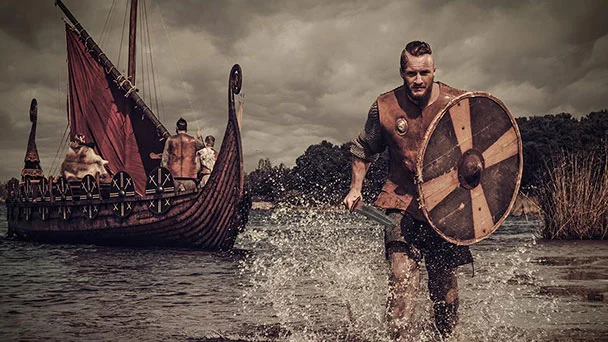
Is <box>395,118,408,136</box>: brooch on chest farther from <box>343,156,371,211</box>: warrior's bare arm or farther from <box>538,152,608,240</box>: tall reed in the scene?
<box>538,152,608,240</box>: tall reed

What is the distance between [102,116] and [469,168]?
67.9 ft

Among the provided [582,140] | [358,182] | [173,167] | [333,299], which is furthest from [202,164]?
[582,140]

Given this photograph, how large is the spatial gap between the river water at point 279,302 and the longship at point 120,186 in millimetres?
5116

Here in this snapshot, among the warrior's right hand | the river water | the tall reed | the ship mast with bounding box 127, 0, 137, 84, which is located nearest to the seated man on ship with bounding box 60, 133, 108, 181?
the ship mast with bounding box 127, 0, 137, 84

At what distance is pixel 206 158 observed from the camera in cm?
1744

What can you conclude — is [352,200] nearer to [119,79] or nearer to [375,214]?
[375,214]

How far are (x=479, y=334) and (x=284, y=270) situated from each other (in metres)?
6.41

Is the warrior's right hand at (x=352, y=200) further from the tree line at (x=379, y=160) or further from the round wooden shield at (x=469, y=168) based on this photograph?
the tree line at (x=379, y=160)

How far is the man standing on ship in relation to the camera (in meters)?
4.06

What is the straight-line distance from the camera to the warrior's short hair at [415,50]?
401cm

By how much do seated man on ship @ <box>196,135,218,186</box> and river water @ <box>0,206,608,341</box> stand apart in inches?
231

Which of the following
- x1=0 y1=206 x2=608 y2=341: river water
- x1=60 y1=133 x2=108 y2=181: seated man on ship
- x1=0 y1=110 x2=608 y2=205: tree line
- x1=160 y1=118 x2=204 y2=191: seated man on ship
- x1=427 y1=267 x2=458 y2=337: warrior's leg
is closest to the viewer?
x1=427 y1=267 x2=458 y2=337: warrior's leg

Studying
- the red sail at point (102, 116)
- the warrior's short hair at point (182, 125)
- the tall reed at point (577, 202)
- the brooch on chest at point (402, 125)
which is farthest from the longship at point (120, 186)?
the brooch on chest at point (402, 125)

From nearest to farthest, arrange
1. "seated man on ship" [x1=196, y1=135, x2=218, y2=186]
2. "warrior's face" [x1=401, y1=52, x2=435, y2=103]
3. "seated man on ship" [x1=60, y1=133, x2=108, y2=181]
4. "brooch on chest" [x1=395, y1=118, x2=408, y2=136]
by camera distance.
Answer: "warrior's face" [x1=401, y1=52, x2=435, y2=103]
"brooch on chest" [x1=395, y1=118, x2=408, y2=136]
"seated man on ship" [x1=196, y1=135, x2=218, y2=186]
"seated man on ship" [x1=60, y1=133, x2=108, y2=181]
